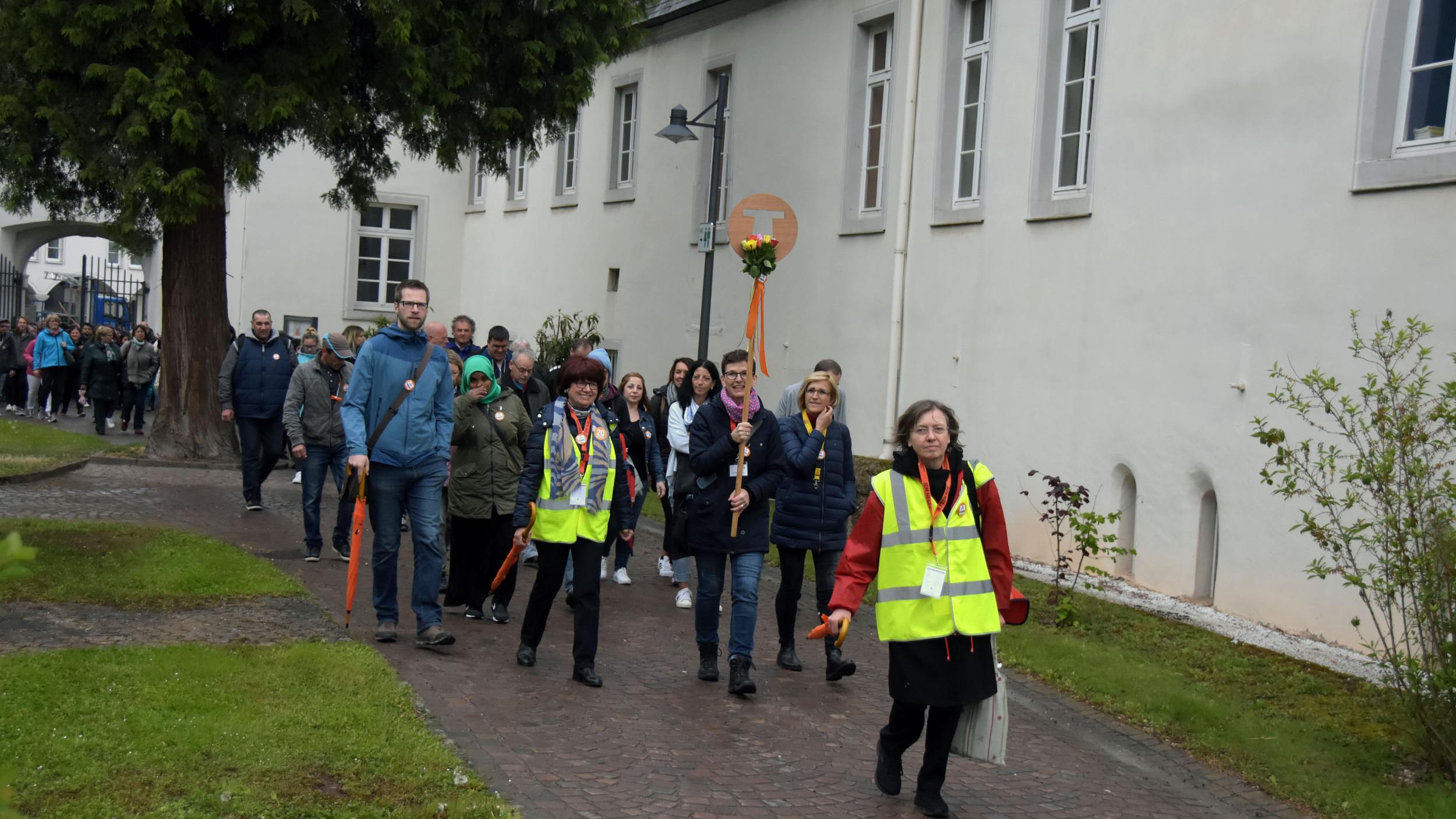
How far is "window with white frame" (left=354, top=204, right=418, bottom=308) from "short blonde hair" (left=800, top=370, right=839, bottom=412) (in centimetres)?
2401

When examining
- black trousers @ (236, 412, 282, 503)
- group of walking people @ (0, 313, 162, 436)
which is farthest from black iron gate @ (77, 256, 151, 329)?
black trousers @ (236, 412, 282, 503)

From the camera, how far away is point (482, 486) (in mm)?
9195

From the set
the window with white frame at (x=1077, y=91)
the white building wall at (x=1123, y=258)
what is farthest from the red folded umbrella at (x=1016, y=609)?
the window with white frame at (x=1077, y=91)

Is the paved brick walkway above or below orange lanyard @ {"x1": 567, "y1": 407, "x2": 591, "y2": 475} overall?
below

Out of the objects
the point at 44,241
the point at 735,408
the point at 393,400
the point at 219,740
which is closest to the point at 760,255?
the point at 735,408

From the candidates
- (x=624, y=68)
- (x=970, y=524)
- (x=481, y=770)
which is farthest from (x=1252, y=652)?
(x=624, y=68)

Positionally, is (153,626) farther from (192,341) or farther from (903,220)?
(192,341)

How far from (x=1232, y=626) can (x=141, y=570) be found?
7.57 m

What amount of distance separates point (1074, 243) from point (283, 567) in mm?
7326

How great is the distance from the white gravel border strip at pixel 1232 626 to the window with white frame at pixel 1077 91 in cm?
367

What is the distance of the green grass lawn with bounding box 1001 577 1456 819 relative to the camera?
6469 mm

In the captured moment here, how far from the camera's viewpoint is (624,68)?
2342 cm

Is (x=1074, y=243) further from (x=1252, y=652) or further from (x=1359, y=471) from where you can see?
(x=1359, y=471)

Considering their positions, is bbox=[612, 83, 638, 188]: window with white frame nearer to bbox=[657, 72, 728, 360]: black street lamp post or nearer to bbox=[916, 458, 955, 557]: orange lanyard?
bbox=[657, 72, 728, 360]: black street lamp post
